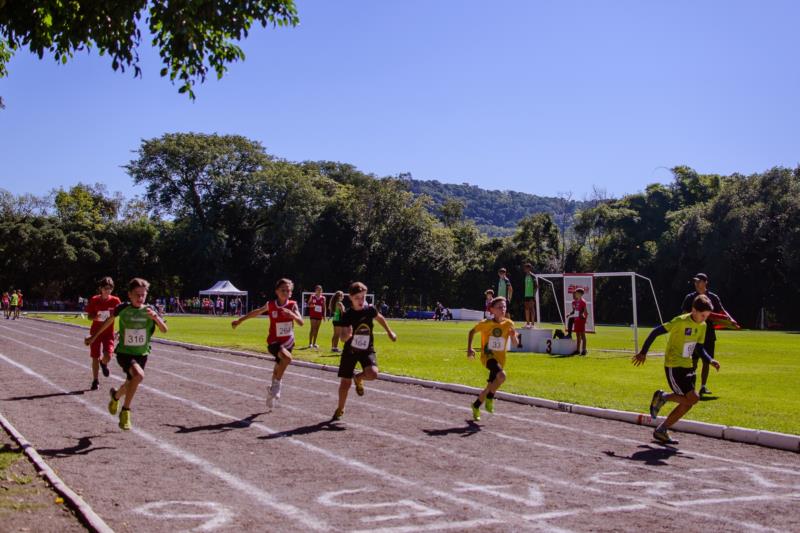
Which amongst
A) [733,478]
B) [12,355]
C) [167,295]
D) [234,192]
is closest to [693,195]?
[234,192]

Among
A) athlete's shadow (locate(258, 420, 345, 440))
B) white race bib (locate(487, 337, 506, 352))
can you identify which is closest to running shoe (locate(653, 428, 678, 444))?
white race bib (locate(487, 337, 506, 352))

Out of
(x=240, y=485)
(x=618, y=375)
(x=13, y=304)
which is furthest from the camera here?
(x=13, y=304)

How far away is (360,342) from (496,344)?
199cm

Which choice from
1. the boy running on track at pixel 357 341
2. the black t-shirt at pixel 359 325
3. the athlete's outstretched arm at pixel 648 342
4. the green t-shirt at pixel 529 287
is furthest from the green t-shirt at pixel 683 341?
the green t-shirt at pixel 529 287

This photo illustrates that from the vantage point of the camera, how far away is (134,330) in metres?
10.3

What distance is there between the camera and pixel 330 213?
275ft

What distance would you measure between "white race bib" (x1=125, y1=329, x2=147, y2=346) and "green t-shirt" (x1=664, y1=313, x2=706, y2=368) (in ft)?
21.8

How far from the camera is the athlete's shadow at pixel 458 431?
397 inches

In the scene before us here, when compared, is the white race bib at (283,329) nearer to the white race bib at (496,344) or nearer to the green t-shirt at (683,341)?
the white race bib at (496,344)

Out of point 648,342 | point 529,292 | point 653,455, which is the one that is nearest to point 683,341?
point 648,342

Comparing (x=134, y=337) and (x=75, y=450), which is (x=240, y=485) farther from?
(x=134, y=337)

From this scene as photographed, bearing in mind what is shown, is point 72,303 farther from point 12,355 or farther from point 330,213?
point 12,355

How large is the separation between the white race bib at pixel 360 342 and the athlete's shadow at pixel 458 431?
153cm

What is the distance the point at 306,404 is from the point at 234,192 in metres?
73.2
